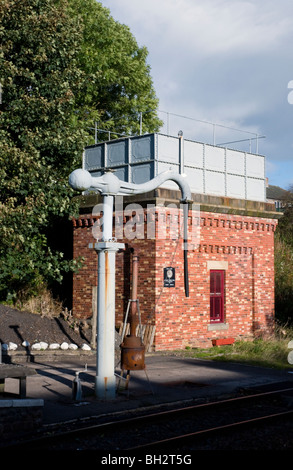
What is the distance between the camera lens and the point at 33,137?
18203 mm

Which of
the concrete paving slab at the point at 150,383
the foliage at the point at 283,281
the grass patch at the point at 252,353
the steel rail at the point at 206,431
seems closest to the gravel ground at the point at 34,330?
the concrete paving slab at the point at 150,383

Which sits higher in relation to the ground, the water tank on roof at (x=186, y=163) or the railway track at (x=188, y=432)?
the water tank on roof at (x=186, y=163)

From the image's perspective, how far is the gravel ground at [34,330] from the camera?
15688 mm

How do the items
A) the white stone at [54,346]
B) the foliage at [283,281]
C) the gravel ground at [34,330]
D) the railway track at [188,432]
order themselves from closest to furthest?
the railway track at [188,432], the white stone at [54,346], the gravel ground at [34,330], the foliage at [283,281]

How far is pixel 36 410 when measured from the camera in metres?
8.06

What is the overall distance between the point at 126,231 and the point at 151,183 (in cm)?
650

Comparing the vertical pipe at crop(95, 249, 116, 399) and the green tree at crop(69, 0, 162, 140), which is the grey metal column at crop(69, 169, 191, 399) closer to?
the vertical pipe at crop(95, 249, 116, 399)

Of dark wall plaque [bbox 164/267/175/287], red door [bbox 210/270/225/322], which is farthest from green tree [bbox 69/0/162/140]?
dark wall plaque [bbox 164/267/175/287]

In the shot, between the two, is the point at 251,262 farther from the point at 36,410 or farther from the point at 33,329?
the point at 36,410

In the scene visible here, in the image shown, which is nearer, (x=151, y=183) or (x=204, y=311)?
(x=151, y=183)

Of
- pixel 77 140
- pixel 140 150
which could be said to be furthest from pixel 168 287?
pixel 77 140

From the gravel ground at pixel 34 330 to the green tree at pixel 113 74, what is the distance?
12814mm

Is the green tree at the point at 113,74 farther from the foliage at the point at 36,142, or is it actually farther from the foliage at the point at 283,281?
the foliage at the point at 283,281

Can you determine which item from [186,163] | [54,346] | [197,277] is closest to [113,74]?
[186,163]
